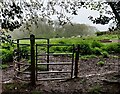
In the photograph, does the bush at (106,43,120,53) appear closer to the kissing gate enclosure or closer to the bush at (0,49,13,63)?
the kissing gate enclosure

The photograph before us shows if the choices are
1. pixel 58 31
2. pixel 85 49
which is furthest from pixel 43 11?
pixel 85 49

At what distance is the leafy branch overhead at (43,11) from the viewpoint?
4383mm

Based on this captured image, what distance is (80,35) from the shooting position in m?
10.9

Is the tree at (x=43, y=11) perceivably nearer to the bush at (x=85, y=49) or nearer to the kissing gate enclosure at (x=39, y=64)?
the kissing gate enclosure at (x=39, y=64)

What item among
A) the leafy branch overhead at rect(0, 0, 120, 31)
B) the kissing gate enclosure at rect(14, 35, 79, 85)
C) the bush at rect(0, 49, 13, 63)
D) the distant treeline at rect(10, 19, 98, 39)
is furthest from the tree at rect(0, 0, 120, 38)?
the bush at rect(0, 49, 13, 63)

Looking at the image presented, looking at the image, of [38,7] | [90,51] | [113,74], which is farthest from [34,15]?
[90,51]

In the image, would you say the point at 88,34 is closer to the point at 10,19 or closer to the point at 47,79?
the point at 47,79

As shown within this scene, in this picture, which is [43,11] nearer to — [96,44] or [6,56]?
[6,56]

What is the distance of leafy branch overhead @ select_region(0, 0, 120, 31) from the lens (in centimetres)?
438

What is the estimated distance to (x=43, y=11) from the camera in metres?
4.80

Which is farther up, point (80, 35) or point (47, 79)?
point (80, 35)

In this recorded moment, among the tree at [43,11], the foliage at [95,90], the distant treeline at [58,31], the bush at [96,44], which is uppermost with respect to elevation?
the tree at [43,11]

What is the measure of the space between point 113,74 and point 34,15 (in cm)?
253

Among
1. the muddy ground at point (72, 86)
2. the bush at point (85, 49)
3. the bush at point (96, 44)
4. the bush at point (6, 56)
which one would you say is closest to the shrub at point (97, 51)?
the bush at point (85, 49)
